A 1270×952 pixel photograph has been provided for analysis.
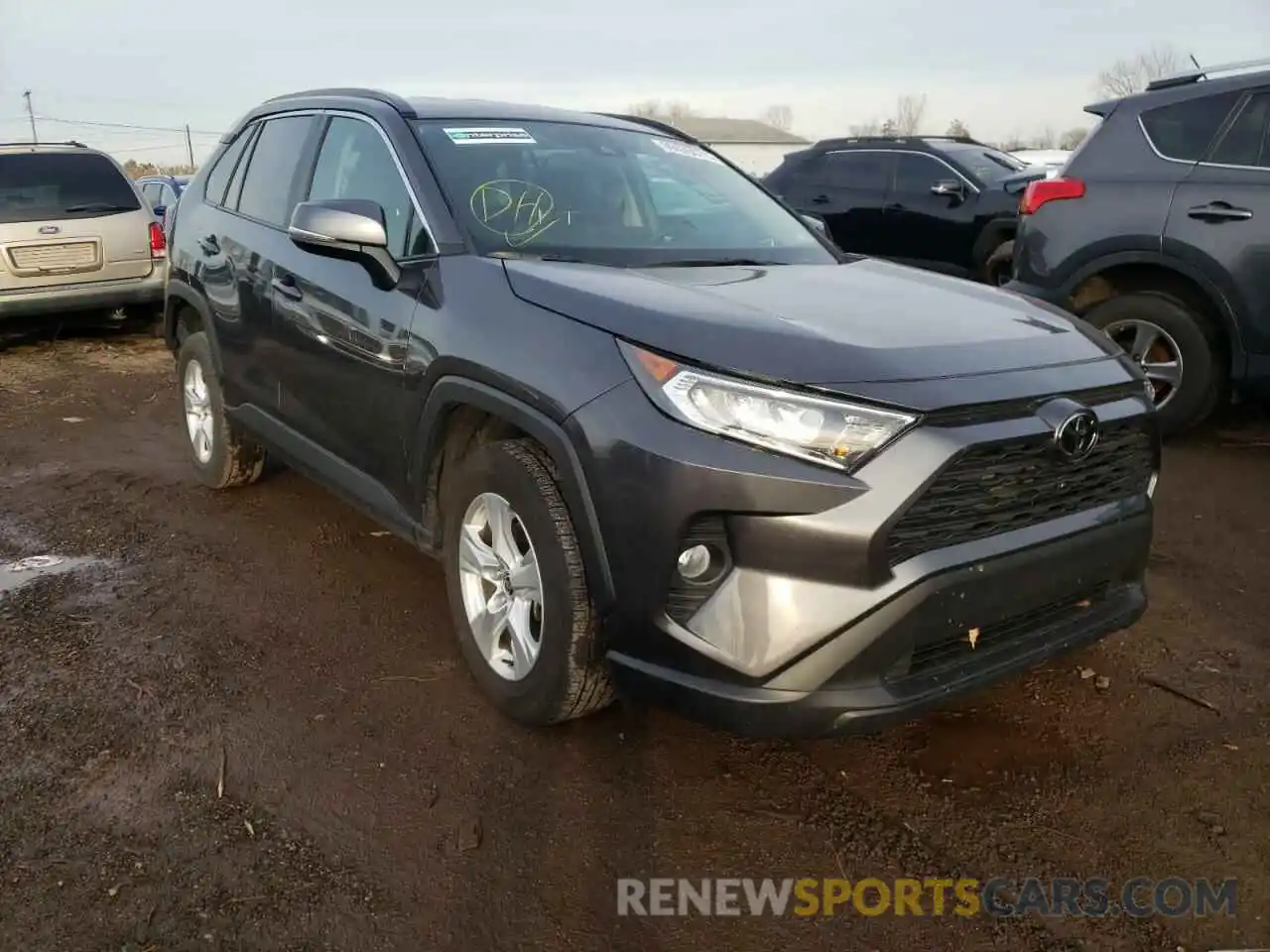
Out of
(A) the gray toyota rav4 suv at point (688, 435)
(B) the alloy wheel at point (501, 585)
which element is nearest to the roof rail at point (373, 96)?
(A) the gray toyota rav4 suv at point (688, 435)

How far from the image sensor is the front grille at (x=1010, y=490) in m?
2.28

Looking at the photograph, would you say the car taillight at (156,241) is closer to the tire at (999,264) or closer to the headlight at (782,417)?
the tire at (999,264)

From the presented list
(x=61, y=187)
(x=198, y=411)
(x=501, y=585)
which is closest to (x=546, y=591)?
(x=501, y=585)

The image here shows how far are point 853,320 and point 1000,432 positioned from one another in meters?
0.49

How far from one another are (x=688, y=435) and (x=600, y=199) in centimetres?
154

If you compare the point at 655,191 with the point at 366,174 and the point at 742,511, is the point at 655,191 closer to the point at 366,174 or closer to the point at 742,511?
the point at 366,174

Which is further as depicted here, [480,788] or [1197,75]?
[1197,75]

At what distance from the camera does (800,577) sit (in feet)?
7.33

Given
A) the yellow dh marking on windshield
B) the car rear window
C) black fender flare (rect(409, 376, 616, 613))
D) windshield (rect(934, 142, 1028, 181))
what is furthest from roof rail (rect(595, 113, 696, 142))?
the car rear window

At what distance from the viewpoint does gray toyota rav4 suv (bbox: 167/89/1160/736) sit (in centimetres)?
226

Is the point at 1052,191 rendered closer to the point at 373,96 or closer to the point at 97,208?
the point at 373,96

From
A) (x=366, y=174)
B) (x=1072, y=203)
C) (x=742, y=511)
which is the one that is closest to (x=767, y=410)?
(x=742, y=511)

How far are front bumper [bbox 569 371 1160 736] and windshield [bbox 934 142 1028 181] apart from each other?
7866mm

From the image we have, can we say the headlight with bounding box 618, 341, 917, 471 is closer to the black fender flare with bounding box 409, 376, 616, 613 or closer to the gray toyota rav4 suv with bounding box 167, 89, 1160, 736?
the gray toyota rav4 suv with bounding box 167, 89, 1160, 736
